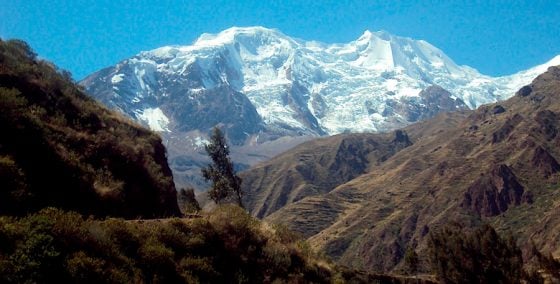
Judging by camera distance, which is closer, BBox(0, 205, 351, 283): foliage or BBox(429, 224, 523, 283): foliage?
BBox(0, 205, 351, 283): foliage

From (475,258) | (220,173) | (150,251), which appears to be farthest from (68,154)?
(475,258)

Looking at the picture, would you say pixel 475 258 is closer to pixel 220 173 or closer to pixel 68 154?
pixel 220 173

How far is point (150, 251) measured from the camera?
17.6m

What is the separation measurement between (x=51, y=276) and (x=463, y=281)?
2123 inches

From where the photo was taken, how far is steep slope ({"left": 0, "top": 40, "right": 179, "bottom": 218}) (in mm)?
19516

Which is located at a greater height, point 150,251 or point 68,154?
point 68,154

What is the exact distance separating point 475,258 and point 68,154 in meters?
52.6

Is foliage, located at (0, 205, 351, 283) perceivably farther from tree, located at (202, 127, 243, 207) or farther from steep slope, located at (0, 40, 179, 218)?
tree, located at (202, 127, 243, 207)

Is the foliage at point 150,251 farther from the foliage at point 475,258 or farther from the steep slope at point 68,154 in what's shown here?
the foliage at point 475,258

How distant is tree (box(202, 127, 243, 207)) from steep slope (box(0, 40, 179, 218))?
75.7 feet

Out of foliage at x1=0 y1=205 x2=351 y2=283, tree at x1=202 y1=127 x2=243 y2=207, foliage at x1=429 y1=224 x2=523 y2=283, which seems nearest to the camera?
foliage at x1=0 y1=205 x2=351 y2=283

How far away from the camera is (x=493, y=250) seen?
6475 cm

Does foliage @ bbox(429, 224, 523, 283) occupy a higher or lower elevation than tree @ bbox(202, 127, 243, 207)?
lower

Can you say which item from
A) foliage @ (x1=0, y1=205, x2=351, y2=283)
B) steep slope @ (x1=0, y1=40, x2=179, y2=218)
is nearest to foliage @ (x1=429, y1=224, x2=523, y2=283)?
steep slope @ (x1=0, y1=40, x2=179, y2=218)
